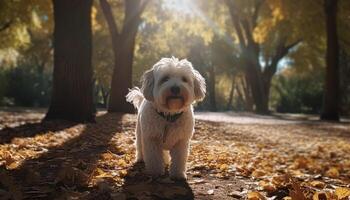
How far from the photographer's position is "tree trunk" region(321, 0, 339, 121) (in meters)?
24.8

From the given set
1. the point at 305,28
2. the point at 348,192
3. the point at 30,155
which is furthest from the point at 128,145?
the point at 305,28

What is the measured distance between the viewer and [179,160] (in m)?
5.39

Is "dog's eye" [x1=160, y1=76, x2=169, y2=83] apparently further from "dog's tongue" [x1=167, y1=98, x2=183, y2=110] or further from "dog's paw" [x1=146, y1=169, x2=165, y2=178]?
"dog's paw" [x1=146, y1=169, x2=165, y2=178]

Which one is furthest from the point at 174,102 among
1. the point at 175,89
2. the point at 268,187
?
the point at 268,187

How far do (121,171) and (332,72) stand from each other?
2119 cm

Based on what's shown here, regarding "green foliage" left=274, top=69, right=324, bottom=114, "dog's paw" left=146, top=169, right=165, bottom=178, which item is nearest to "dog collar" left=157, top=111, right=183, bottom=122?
"dog's paw" left=146, top=169, right=165, bottom=178

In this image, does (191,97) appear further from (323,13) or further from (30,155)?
(323,13)

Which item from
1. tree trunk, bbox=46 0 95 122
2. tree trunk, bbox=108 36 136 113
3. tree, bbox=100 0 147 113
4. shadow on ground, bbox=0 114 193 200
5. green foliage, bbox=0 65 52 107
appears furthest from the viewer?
green foliage, bbox=0 65 52 107

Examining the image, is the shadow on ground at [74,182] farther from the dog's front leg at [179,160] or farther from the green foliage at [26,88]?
the green foliage at [26,88]

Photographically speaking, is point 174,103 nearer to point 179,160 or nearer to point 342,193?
point 179,160

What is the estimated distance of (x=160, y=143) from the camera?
552cm

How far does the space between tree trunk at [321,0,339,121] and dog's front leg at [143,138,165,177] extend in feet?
68.1

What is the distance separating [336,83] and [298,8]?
494cm

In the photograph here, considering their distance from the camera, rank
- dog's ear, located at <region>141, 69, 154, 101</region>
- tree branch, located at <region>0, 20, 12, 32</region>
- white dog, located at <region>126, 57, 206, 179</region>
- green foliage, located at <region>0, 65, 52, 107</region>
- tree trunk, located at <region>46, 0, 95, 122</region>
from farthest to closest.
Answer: green foliage, located at <region>0, 65, 52, 107</region>, tree branch, located at <region>0, 20, 12, 32</region>, tree trunk, located at <region>46, 0, 95, 122</region>, dog's ear, located at <region>141, 69, 154, 101</region>, white dog, located at <region>126, 57, 206, 179</region>
